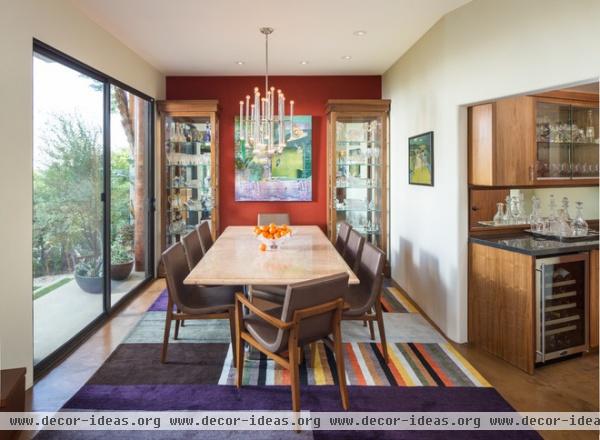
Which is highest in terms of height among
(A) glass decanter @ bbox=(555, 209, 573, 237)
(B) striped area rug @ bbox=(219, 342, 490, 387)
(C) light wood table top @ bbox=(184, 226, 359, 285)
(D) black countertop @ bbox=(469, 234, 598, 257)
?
(A) glass decanter @ bbox=(555, 209, 573, 237)

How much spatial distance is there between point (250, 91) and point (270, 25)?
198 cm

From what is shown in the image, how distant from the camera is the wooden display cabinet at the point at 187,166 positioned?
5309 millimetres

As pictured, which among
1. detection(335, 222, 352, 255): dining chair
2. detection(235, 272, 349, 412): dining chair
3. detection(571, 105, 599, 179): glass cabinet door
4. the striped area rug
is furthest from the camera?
detection(335, 222, 352, 255): dining chair

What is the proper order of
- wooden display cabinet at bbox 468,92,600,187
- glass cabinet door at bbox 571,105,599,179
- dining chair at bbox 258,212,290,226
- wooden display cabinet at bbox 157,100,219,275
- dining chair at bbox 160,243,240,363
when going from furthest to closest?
wooden display cabinet at bbox 157,100,219,275 < dining chair at bbox 258,212,290,226 < glass cabinet door at bbox 571,105,599,179 < wooden display cabinet at bbox 468,92,600,187 < dining chair at bbox 160,243,240,363

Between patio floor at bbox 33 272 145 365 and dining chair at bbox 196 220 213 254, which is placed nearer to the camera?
patio floor at bbox 33 272 145 365

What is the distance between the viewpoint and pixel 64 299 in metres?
3.38

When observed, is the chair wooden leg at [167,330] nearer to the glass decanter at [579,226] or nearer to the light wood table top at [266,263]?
the light wood table top at [266,263]

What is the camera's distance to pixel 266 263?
293 centimetres

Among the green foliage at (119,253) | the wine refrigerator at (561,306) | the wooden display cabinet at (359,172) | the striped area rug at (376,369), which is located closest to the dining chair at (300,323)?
the striped area rug at (376,369)

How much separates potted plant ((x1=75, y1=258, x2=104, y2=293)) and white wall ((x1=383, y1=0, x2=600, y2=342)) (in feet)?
10.3

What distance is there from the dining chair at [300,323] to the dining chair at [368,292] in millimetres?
475

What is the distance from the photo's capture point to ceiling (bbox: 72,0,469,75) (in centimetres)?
325

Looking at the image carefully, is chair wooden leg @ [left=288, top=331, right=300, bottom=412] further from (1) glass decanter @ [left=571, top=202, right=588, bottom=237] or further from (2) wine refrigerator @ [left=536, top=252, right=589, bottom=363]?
(1) glass decanter @ [left=571, top=202, right=588, bottom=237]

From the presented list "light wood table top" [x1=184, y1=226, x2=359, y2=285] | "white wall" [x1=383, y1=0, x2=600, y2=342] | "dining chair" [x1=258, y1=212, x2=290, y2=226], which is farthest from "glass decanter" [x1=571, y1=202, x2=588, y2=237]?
"dining chair" [x1=258, y1=212, x2=290, y2=226]
